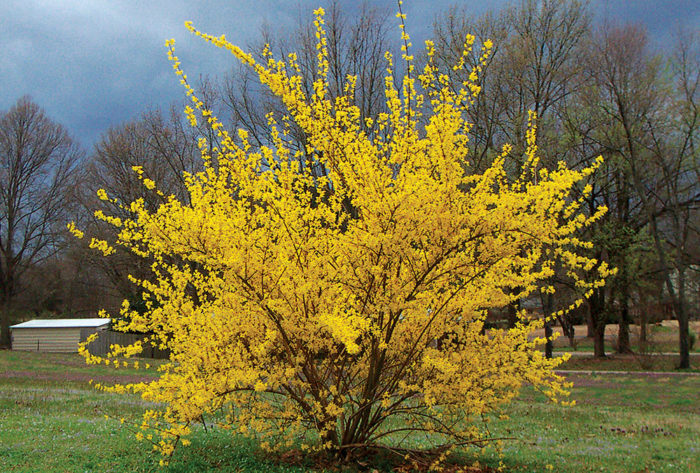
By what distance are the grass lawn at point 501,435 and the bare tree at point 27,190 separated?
1700 cm

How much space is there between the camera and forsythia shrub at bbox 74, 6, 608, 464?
222 inches

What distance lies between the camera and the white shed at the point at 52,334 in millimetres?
30953

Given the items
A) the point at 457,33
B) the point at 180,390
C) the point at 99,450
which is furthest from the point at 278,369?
the point at 457,33

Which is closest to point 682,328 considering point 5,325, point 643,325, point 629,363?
point 643,325

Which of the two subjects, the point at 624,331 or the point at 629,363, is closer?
the point at 629,363

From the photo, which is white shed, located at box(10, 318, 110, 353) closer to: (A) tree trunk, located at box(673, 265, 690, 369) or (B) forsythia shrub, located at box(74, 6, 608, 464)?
(A) tree trunk, located at box(673, 265, 690, 369)

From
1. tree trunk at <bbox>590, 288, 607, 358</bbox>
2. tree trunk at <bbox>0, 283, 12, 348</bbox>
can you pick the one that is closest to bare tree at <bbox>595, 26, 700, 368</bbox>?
tree trunk at <bbox>590, 288, 607, 358</bbox>

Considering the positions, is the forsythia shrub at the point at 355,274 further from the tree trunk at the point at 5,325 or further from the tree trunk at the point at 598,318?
the tree trunk at the point at 5,325

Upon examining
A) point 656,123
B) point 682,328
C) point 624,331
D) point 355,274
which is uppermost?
point 656,123

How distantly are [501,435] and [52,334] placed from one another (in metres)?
28.5

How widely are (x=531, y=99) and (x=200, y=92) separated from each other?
13884mm

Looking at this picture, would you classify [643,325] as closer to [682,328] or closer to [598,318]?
[682,328]

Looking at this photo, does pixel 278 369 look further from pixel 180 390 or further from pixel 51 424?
pixel 51 424

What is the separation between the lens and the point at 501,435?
9930 mm
